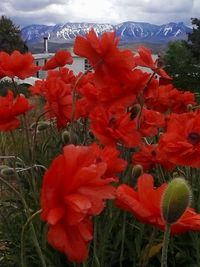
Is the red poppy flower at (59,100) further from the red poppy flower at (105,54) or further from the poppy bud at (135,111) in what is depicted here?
the red poppy flower at (105,54)

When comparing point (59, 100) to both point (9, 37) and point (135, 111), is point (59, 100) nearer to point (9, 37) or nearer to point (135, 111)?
point (135, 111)

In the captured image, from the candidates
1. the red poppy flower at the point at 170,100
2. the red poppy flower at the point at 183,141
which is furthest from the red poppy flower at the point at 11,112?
the red poppy flower at the point at 170,100

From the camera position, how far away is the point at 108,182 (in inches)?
49.6

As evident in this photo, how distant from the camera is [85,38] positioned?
202 centimetres

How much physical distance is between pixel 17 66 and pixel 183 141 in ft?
3.78

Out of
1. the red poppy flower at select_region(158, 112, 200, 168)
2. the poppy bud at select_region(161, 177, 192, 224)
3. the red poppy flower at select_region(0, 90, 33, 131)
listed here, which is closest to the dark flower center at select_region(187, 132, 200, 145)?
the red poppy flower at select_region(158, 112, 200, 168)

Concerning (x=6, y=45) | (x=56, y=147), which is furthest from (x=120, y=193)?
(x=6, y=45)

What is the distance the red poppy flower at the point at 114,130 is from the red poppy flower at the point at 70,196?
78 cm

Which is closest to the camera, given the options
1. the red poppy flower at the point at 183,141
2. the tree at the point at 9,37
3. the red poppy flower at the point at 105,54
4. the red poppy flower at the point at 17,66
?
the red poppy flower at the point at 183,141

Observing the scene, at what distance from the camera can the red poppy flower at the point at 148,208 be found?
1318 millimetres

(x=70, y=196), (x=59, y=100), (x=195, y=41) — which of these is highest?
(x=70, y=196)

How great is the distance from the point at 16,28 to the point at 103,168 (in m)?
48.2

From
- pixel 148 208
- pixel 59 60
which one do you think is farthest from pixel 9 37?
pixel 148 208

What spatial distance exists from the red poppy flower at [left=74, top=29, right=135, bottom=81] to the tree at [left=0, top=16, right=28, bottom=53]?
44.5 meters
